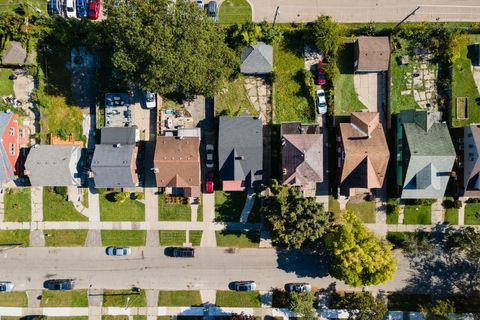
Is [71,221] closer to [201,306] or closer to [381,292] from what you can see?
[201,306]

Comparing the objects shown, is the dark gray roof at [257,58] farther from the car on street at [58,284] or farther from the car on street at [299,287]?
the car on street at [58,284]

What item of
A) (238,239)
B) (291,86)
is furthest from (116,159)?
(291,86)

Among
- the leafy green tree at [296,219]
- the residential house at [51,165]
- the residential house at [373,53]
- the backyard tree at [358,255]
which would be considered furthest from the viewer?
the residential house at [51,165]

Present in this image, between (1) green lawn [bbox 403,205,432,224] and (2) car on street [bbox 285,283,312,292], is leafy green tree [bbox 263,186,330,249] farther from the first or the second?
(1) green lawn [bbox 403,205,432,224]

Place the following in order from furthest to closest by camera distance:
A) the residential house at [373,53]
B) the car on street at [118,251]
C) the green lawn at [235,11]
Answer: the car on street at [118,251]
the green lawn at [235,11]
the residential house at [373,53]

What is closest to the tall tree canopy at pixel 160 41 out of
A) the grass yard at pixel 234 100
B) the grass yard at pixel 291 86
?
the grass yard at pixel 234 100

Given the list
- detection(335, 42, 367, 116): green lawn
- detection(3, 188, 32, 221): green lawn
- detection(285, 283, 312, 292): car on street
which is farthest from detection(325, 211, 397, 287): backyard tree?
detection(3, 188, 32, 221): green lawn
